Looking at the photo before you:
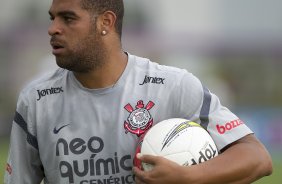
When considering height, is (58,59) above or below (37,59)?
above

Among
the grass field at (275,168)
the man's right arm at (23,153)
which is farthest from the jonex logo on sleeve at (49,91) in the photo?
the grass field at (275,168)

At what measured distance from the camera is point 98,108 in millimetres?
5320

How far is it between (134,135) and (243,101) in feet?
90.4

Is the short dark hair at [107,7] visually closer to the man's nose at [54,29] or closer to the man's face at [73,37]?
the man's face at [73,37]

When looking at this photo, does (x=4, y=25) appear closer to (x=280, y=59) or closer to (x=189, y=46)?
(x=189, y=46)

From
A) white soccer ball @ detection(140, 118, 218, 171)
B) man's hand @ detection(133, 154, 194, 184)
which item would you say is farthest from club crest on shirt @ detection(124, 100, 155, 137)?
man's hand @ detection(133, 154, 194, 184)

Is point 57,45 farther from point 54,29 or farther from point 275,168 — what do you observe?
point 275,168

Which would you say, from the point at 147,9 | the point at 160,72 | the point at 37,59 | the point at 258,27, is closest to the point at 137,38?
the point at 37,59

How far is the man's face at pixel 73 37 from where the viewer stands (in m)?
5.22

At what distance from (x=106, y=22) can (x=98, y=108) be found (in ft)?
1.84

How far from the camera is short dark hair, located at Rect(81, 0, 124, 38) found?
532cm

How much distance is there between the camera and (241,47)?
3575cm

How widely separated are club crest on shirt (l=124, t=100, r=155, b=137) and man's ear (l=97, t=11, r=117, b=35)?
1.82ft

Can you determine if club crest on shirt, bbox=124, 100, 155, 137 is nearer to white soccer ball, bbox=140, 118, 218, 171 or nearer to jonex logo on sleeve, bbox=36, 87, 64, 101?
white soccer ball, bbox=140, 118, 218, 171
